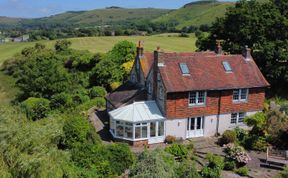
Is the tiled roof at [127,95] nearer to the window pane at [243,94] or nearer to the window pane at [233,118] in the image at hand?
the window pane at [233,118]

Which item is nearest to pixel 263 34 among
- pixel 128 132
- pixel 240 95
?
pixel 240 95

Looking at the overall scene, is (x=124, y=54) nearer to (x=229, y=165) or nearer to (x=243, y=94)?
(x=243, y=94)

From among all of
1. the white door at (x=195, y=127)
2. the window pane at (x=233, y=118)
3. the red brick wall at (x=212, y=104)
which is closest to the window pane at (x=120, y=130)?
the red brick wall at (x=212, y=104)

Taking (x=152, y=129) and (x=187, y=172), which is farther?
(x=152, y=129)

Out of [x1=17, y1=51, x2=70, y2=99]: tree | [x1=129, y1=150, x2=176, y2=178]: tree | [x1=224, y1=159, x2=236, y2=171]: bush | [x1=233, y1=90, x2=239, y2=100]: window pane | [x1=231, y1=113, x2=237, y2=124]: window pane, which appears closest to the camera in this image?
[x1=129, y1=150, x2=176, y2=178]: tree

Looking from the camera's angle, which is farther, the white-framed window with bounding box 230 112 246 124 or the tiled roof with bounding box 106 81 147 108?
the tiled roof with bounding box 106 81 147 108

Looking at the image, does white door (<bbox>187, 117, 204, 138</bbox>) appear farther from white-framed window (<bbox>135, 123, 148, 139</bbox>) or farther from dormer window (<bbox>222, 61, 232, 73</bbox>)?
dormer window (<bbox>222, 61, 232, 73</bbox>)

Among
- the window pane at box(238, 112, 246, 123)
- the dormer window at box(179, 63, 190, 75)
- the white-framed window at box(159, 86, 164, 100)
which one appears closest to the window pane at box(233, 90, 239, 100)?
the window pane at box(238, 112, 246, 123)
